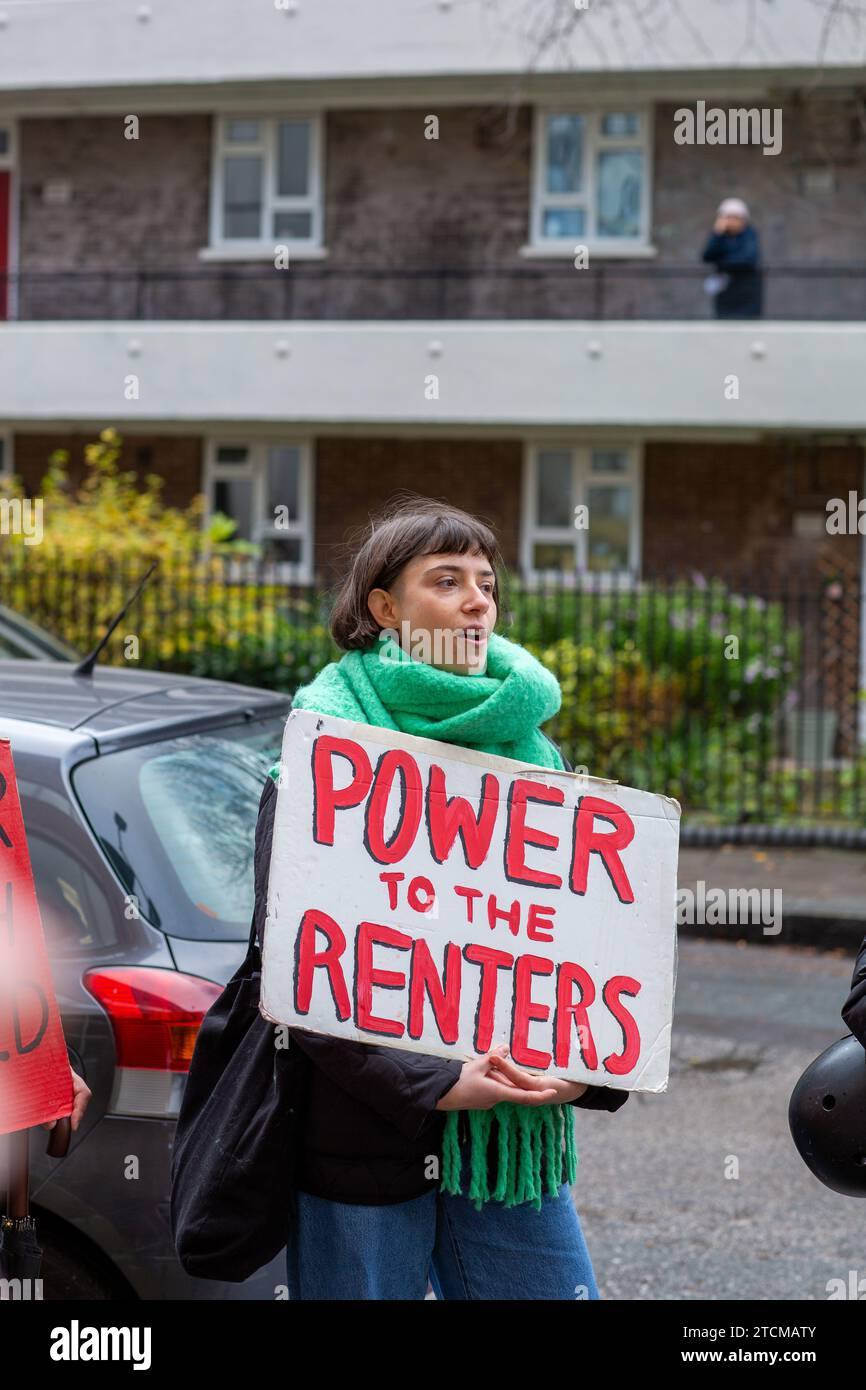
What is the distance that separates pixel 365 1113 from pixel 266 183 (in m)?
17.8

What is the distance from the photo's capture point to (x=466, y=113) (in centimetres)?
1805

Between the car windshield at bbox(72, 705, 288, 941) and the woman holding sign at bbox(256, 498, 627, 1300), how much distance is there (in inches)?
36.5

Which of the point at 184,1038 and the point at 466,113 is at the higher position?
the point at 466,113

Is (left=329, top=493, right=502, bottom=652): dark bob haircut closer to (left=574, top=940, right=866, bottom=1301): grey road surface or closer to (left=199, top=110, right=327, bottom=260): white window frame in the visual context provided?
(left=574, top=940, right=866, bottom=1301): grey road surface

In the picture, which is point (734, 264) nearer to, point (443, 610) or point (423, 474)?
point (423, 474)

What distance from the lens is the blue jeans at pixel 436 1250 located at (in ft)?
8.07

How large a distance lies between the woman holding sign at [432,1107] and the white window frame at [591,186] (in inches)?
633

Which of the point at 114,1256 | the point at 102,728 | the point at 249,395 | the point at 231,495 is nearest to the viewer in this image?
the point at 114,1256

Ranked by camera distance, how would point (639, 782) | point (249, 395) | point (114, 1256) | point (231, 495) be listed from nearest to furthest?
point (114, 1256), point (639, 782), point (249, 395), point (231, 495)

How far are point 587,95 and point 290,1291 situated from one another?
17.0 metres

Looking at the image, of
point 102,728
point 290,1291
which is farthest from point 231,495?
point 290,1291

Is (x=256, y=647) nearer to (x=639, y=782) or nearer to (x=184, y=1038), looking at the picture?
(x=639, y=782)

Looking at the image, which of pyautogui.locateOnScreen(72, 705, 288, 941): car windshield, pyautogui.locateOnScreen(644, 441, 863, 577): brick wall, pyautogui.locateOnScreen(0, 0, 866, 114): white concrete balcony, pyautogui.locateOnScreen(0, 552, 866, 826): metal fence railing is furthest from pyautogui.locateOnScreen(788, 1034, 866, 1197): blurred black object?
pyautogui.locateOnScreen(644, 441, 863, 577): brick wall

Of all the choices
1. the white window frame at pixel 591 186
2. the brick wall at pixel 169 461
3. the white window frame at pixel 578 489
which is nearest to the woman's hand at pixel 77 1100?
the white window frame at pixel 578 489
